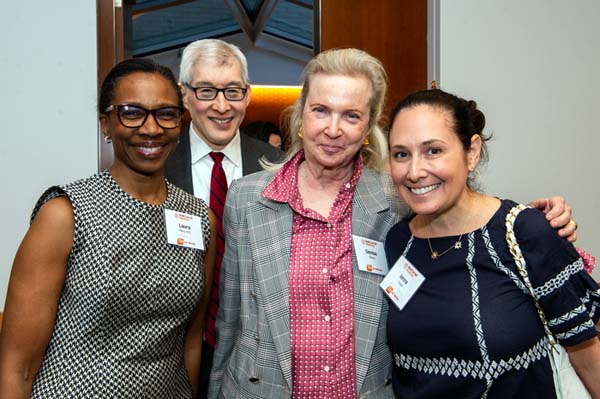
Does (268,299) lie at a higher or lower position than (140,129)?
lower

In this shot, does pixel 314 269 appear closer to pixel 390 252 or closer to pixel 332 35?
pixel 390 252

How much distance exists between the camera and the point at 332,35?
3.86 metres

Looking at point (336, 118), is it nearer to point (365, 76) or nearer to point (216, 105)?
point (365, 76)

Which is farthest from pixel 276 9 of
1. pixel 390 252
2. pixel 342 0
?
pixel 390 252

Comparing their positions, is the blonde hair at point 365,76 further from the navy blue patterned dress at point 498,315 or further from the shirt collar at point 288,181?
the navy blue patterned dress at point 498,315

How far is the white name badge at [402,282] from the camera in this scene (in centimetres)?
172

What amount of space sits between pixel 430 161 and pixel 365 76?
1.42 feet

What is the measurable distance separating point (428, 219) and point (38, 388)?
1196 millimetres

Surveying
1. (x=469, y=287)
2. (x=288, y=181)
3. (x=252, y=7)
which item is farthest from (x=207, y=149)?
(x=252, y=7)

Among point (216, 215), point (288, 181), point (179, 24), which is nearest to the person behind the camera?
point (288, 181)

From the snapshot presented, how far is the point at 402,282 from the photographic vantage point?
1755 mm

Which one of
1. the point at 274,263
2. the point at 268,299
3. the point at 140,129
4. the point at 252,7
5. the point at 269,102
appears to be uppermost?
the point at 252,7

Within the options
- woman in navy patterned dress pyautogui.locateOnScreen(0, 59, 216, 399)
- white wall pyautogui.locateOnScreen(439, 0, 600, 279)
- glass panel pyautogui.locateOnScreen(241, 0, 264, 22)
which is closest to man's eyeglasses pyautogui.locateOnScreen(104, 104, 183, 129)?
woman in navy patterned dress pyautogui.locateOnScreen(0, 59, 216, 399)

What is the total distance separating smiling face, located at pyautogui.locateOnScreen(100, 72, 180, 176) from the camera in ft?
5.51
